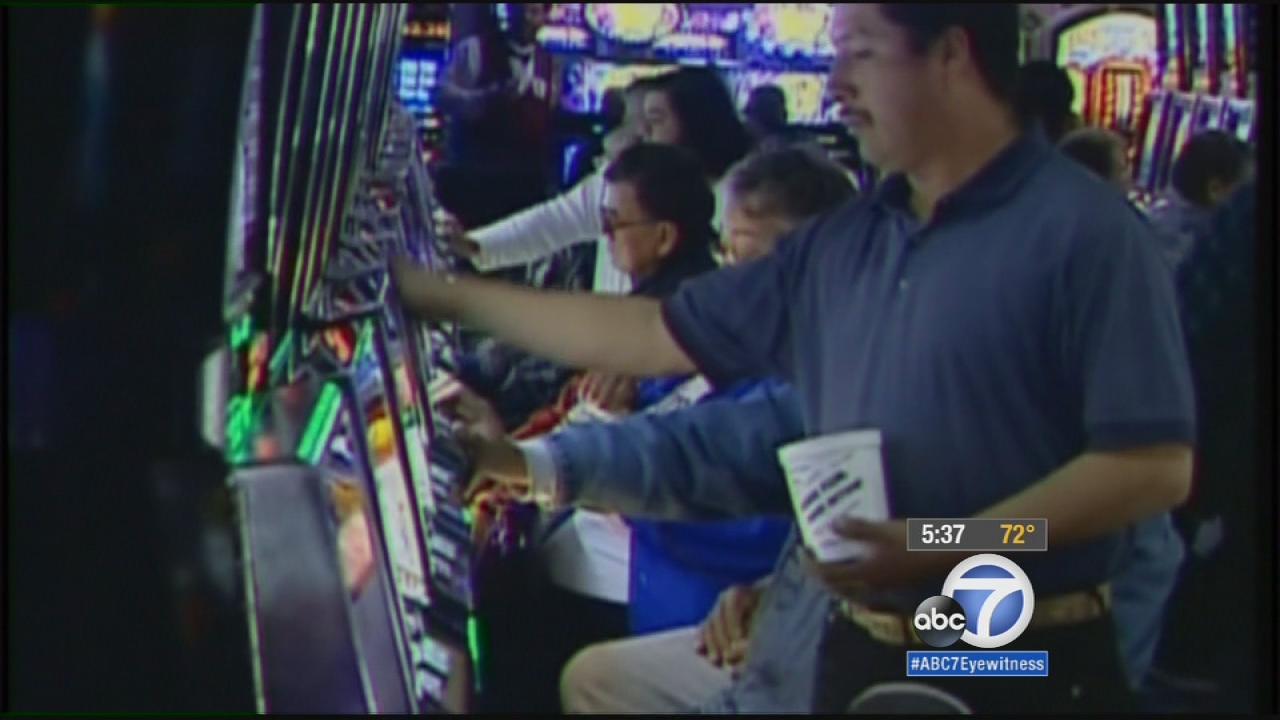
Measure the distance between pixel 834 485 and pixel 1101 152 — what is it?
660mm

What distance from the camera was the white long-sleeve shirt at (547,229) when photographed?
2.84m

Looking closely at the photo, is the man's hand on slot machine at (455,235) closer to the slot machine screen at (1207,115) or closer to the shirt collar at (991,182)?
the shirt collar at (991,182)

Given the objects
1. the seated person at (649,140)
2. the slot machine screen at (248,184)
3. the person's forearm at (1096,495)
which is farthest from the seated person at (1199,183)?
the slot machine screen at (248,184)

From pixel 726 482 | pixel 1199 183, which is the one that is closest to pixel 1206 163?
pixel 1199 183

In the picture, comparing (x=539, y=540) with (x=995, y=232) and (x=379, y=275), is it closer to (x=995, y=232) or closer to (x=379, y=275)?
(x=379, y=275)

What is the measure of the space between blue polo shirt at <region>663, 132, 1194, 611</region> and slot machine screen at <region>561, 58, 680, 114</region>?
1.15ft

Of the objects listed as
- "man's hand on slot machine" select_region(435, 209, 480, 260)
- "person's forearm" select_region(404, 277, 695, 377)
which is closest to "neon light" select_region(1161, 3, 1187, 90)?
"person's forearm" select_region(404, 277, 695, 377)

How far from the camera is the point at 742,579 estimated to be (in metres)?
2.83

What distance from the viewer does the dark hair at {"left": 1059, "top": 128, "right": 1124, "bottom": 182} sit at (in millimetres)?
2820

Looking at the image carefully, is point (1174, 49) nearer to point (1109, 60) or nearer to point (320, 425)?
point (1109, 60)

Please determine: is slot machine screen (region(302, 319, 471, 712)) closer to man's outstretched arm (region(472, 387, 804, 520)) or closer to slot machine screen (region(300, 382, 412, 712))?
Answer: slot machine screen (region(300, 382, 412, 712))

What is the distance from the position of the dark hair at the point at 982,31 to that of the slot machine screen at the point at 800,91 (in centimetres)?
16

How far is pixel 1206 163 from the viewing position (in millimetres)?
2859

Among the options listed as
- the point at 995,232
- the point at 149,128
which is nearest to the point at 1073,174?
the point at 995,232
